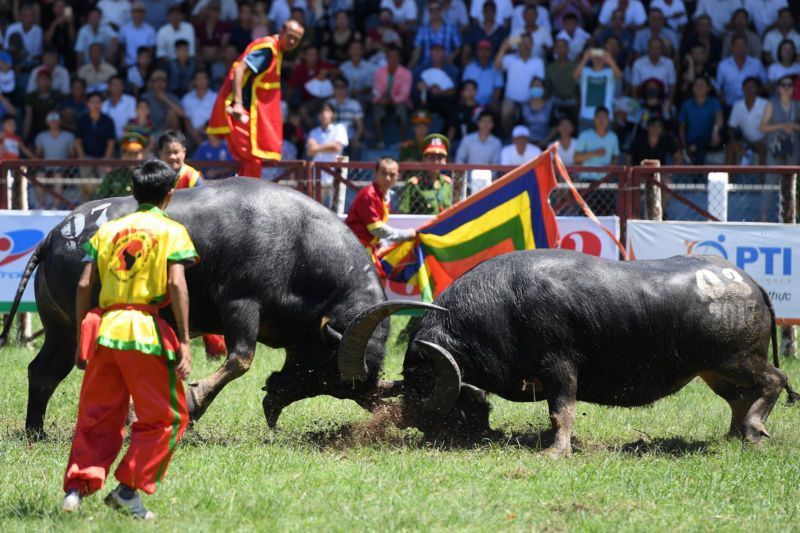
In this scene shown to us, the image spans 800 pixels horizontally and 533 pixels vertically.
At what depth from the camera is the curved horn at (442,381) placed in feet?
23.9

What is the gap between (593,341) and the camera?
7.42 m

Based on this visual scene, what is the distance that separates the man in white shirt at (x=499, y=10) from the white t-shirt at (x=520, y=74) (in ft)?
3.93

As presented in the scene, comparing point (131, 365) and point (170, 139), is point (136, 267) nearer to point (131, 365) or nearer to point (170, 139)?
point (131, 365)

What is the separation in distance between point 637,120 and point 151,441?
11.6m

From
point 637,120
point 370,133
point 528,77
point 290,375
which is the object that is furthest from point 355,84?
point 290,375

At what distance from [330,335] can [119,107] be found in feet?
→ 33.1

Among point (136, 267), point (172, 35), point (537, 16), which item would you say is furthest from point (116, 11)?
point (136, 267)

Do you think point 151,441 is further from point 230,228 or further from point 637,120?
point 637,120

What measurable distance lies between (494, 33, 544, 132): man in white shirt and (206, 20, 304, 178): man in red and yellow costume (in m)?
5.73

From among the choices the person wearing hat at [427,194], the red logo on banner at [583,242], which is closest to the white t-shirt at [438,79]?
the person wearing hat at [427,194]

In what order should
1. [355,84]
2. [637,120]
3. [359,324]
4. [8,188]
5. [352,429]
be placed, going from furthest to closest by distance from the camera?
1. [355,84]
2. [637,120]
3. [8,188]
4. [352,429]
5. [359,324]

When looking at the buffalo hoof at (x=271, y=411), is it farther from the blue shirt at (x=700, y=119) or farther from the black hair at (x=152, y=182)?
the blue shirt at (x=700, y=119)

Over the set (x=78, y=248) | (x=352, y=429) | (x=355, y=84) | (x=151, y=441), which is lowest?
(x=352, y=429)

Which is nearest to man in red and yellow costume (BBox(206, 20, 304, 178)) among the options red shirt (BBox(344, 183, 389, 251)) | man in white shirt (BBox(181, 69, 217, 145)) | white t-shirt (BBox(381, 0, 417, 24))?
red shirt (BBox(344, 183, 389, 251))
